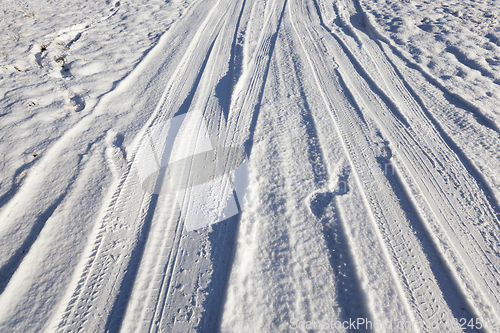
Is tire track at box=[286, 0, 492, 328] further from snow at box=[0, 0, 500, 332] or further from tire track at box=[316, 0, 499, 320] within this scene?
tire track at box=[316, 0, 499, 320]

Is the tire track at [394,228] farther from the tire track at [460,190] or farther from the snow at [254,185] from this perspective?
the tire track at [460,190]

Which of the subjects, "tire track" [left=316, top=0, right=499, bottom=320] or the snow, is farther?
"tire track" [left=316, top=0, right=499, bottom=320]

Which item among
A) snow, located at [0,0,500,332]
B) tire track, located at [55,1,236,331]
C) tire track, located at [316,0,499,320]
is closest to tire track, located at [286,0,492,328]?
snow, located at [0,0,500,332]

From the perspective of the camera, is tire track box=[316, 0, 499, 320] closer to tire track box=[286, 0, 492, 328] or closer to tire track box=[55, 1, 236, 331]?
tire track box=[286, 0, 492, 328]

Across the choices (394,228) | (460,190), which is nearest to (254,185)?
(394,228)

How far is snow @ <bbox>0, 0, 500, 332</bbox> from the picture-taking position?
1662mm

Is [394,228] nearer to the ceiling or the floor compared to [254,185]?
nearer to the floor

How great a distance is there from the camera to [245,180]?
236 cm

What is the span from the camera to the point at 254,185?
2316mm

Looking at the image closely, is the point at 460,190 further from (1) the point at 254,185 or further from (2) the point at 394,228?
(1) the point at 254,185

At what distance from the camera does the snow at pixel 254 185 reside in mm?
1662

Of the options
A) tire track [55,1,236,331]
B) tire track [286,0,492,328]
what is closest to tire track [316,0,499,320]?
tire track [286,0,492,328]

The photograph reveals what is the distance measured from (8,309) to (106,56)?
3.88 meters

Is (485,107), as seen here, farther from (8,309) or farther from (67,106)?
(67,106)
